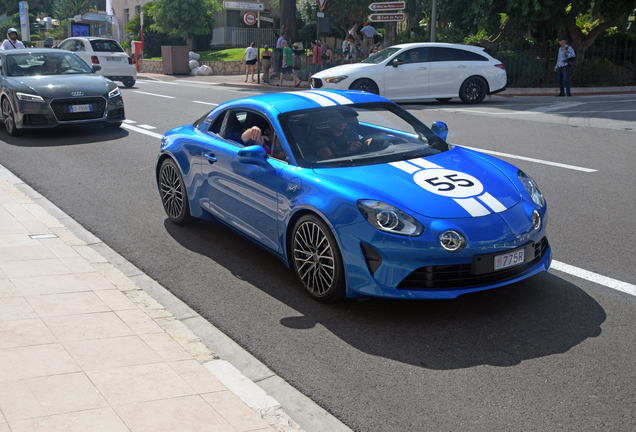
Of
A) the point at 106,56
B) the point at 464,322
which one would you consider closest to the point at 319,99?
the point at 464,322

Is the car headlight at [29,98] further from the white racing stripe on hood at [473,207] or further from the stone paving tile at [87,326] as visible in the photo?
the white racing stripe on hood at [473,207]

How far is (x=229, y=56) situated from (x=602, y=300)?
124ft

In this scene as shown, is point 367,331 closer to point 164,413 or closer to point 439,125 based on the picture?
point 164,413

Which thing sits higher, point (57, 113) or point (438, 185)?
point (438, 185)

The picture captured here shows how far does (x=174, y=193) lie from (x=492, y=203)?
3.47 metres

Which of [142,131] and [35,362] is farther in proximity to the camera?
[142,131]

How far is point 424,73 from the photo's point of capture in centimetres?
1783

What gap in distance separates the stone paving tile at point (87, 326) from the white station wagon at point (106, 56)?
71.2 feet

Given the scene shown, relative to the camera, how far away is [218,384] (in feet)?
11.9

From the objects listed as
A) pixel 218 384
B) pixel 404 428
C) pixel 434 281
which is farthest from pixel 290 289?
pixel 404 428

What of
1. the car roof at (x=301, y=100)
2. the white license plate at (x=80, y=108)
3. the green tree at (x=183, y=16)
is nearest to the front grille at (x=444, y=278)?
the car roof at (x=301, y=100)

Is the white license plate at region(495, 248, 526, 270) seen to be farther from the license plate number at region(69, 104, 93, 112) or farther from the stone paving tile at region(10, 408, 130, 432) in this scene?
the license plate number at region(69, 104, 93, 112)

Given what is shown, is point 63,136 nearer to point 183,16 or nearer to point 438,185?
point 438,185

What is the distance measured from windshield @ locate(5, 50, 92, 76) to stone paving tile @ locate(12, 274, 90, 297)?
28.9ft
